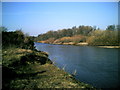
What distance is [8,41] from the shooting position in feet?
67.6

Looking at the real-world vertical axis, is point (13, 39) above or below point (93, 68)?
above

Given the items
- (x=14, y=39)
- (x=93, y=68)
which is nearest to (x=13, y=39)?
(x=14, y=39)

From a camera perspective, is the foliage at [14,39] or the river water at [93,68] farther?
the foliage at [14,39]

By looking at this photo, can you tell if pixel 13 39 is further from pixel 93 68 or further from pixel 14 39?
pixel 93 68

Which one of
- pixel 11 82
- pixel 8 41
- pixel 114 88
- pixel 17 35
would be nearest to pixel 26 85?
pixel 11 82

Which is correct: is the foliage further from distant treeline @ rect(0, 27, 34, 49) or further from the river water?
the river water

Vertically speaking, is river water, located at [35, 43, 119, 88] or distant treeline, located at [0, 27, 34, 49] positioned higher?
distant treeline, located at [0, 27, 34, 49]

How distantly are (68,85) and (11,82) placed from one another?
10.4 ft

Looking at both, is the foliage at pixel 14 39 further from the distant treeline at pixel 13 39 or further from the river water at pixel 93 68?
the river water at pixel 93 68

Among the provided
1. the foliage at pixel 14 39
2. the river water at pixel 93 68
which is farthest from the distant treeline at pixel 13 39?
the river water at pixel 93 68

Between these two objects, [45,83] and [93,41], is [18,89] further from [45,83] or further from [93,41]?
[93,41]

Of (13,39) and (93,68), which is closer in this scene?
(93,68)

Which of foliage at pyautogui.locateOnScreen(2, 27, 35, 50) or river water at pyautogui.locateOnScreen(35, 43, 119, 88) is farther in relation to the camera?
foliage at pyautogui.locateOnScreen(2, 27, 35, 50)

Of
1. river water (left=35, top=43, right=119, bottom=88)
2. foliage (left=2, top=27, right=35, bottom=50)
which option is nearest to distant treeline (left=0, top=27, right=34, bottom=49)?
foliage (left=2, top=27, right=35, bottom=50)
